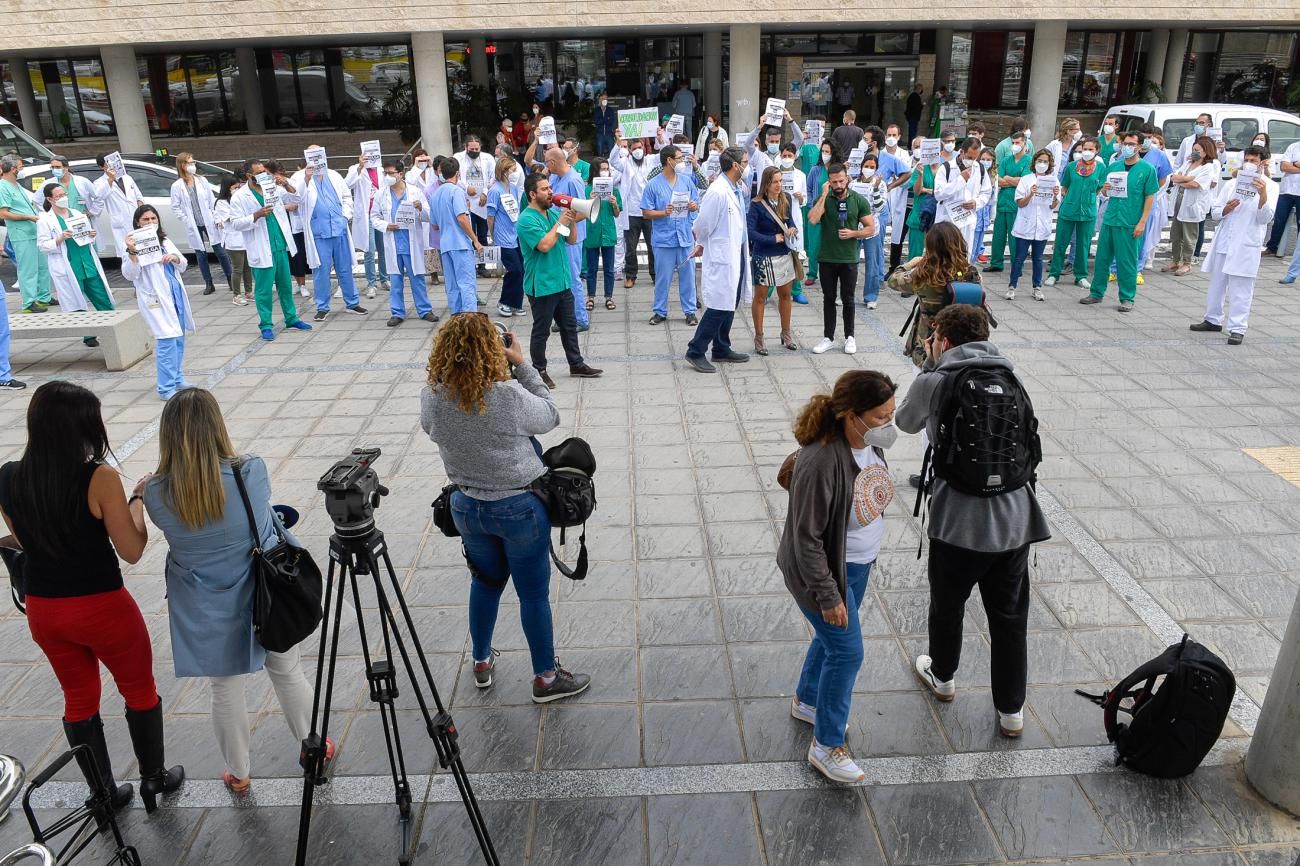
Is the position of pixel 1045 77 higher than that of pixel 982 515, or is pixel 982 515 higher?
pixel 1045 77

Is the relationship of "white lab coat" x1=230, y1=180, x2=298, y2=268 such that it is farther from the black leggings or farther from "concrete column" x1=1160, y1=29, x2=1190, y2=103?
"concrete column" x1=1160, y1=29, x2=1190, y2=103

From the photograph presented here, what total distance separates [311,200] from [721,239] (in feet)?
15.7

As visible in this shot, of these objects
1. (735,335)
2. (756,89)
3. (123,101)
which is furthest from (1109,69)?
(123,101)

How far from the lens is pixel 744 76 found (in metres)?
21.2

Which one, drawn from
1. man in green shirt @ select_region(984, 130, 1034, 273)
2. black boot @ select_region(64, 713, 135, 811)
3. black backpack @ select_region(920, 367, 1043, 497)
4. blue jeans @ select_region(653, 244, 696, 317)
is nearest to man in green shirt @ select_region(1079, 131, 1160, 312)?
man in green shirt @ select_region(984, 130, 1034, 273)

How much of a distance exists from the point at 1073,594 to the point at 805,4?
17.6 metres

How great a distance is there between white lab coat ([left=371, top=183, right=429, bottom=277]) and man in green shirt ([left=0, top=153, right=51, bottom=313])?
3874mm

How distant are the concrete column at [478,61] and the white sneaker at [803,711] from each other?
77.3 ft

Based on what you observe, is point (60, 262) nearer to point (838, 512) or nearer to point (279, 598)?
point (279, 598)

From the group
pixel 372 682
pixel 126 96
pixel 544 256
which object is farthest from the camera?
pixel 126 96

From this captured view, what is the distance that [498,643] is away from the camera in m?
4.73

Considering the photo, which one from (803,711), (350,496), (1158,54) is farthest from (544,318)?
(1158,54)

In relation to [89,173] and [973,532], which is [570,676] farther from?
[89,173]

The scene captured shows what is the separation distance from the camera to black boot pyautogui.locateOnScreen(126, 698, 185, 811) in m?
3.69
